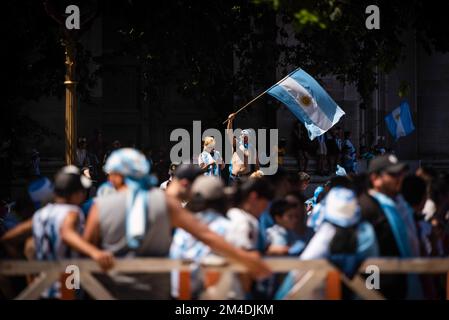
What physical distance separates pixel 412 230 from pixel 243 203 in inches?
52.5

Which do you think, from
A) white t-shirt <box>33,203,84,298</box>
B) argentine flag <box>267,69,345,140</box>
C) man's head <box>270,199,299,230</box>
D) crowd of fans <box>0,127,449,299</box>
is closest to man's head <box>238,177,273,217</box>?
crowd of fans <box>0,127,449,299</box>

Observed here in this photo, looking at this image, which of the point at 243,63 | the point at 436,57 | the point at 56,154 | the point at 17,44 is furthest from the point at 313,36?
the point at 436,57

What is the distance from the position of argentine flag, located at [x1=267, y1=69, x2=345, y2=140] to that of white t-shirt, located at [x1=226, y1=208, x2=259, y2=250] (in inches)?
334

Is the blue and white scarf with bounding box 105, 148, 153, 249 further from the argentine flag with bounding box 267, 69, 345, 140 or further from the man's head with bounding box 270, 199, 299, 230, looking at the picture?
the argentine flag with bounding box 267, 69, 345, 140

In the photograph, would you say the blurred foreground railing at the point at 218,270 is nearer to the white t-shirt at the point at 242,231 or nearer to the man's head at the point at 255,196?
the white t-shirt at the point at 242,231

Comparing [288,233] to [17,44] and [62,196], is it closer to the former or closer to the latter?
[62,196]

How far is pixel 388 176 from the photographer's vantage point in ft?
25.0

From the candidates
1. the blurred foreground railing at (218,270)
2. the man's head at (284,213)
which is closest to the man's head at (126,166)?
the blurred foreground railing at (218,270)

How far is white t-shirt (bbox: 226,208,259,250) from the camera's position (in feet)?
22.6

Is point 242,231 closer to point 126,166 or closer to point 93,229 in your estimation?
point 126,166

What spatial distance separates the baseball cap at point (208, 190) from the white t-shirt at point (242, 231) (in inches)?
10.5

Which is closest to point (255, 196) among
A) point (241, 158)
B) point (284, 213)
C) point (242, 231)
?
point (284, 213)

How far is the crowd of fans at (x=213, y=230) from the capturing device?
20.9 ft

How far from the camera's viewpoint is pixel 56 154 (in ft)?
76.6
